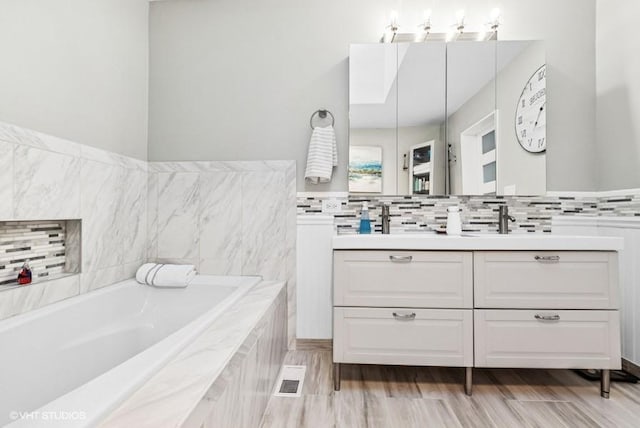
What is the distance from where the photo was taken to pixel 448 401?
157 centimetres

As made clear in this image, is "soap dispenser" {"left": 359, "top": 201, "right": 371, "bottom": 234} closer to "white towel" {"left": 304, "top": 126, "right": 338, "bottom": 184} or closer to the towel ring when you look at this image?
"white towel" {"left": 304, "top": 126, "right": 338, "bottom": 184}

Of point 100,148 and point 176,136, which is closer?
point 100,148

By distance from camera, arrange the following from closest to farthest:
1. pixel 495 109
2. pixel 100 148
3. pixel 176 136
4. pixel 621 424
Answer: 1. pixel 621 424
2. pixel 100 148
3. pixel 495 109
4. pixel 176 136

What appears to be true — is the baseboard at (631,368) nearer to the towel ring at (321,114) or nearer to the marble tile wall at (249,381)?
the marble tile wall at (249,381)

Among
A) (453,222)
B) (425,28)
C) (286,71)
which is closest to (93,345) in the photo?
(286,71)

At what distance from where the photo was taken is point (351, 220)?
7.18 ft

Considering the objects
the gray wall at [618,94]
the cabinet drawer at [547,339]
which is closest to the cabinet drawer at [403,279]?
the cabinet drawer at [547,339]

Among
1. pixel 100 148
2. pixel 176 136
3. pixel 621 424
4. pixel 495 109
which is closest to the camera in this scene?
pixel 621 424

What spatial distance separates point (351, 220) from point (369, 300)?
2.19 ft

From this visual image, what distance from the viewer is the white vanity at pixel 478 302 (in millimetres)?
1577

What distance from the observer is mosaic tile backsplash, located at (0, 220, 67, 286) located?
4.54 feet

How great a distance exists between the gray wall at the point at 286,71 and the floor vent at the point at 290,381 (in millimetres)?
1118

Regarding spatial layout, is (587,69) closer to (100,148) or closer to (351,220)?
(351,220)

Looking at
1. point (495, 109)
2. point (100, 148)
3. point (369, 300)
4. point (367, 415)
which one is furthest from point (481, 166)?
point (100, 148)
